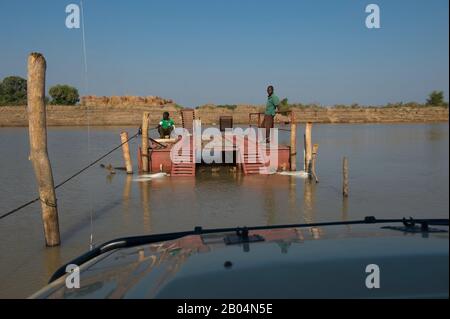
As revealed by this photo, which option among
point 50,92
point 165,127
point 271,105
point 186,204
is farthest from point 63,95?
point 186,204

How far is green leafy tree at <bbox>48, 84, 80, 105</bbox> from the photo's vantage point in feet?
267

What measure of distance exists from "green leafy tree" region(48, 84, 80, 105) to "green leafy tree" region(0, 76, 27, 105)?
4934mm

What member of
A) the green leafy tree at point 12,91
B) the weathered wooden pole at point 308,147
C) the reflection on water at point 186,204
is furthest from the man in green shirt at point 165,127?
the green leafy tree at point 12,91

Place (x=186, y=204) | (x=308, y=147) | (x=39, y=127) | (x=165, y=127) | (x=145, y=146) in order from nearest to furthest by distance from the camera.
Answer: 1. (x=39, y=127)
2. (x=186, y=204)
3. (x=308, y=147)
4. (x=145, y=146)
5. (x=165, y=127)

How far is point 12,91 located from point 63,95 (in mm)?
9656

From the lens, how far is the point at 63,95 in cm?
8269

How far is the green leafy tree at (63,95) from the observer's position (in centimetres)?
8144

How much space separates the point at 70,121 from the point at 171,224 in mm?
57669

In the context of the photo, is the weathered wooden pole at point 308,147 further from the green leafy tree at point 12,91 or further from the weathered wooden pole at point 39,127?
the green leafy tree at point 12,91

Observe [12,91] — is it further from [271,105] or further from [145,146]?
[271,105]

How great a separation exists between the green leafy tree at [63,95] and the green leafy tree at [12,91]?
4.93m

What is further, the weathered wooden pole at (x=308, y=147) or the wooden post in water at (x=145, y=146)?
the wooden post in water at (x=145, y=146)
